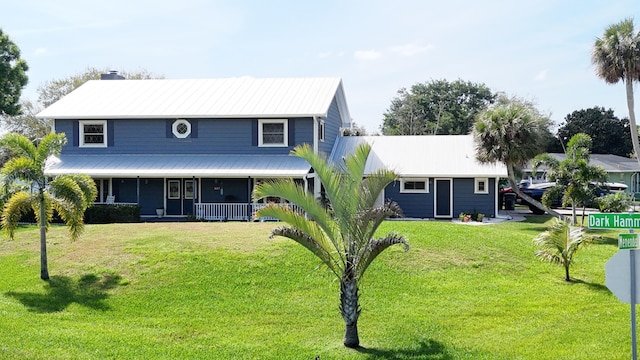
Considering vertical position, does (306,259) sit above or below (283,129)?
below

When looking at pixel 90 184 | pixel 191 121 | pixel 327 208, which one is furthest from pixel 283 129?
pixel 327 208

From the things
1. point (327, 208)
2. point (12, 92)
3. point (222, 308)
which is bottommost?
point (222, 308)

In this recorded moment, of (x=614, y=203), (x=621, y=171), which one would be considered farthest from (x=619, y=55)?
(x=621, y=171)

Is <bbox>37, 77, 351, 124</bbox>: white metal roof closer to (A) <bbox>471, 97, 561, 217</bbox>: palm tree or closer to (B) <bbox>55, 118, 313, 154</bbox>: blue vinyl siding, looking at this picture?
(B) <bbox>55, 118, 313, 154</bbox>: blue vinyl siding

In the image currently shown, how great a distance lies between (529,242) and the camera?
57.2 feet

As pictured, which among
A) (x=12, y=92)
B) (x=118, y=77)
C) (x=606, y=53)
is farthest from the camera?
(x=12, y=92)

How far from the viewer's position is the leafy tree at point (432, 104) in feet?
189

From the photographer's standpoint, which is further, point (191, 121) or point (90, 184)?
point (191, 121)

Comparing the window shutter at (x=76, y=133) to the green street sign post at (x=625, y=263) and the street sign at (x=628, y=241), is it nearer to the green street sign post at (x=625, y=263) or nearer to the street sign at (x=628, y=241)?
the green street sign post at (x=625, y=263)

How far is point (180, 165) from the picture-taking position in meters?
25.4

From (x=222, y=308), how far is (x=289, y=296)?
1.44m

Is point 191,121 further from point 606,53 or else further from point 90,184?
point 606,53

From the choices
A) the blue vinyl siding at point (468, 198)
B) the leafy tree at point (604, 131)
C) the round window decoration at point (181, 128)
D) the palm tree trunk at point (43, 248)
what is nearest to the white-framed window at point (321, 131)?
the round window decoration at point (181, 128)

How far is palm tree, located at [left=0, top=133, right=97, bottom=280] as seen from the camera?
46.6 feet
